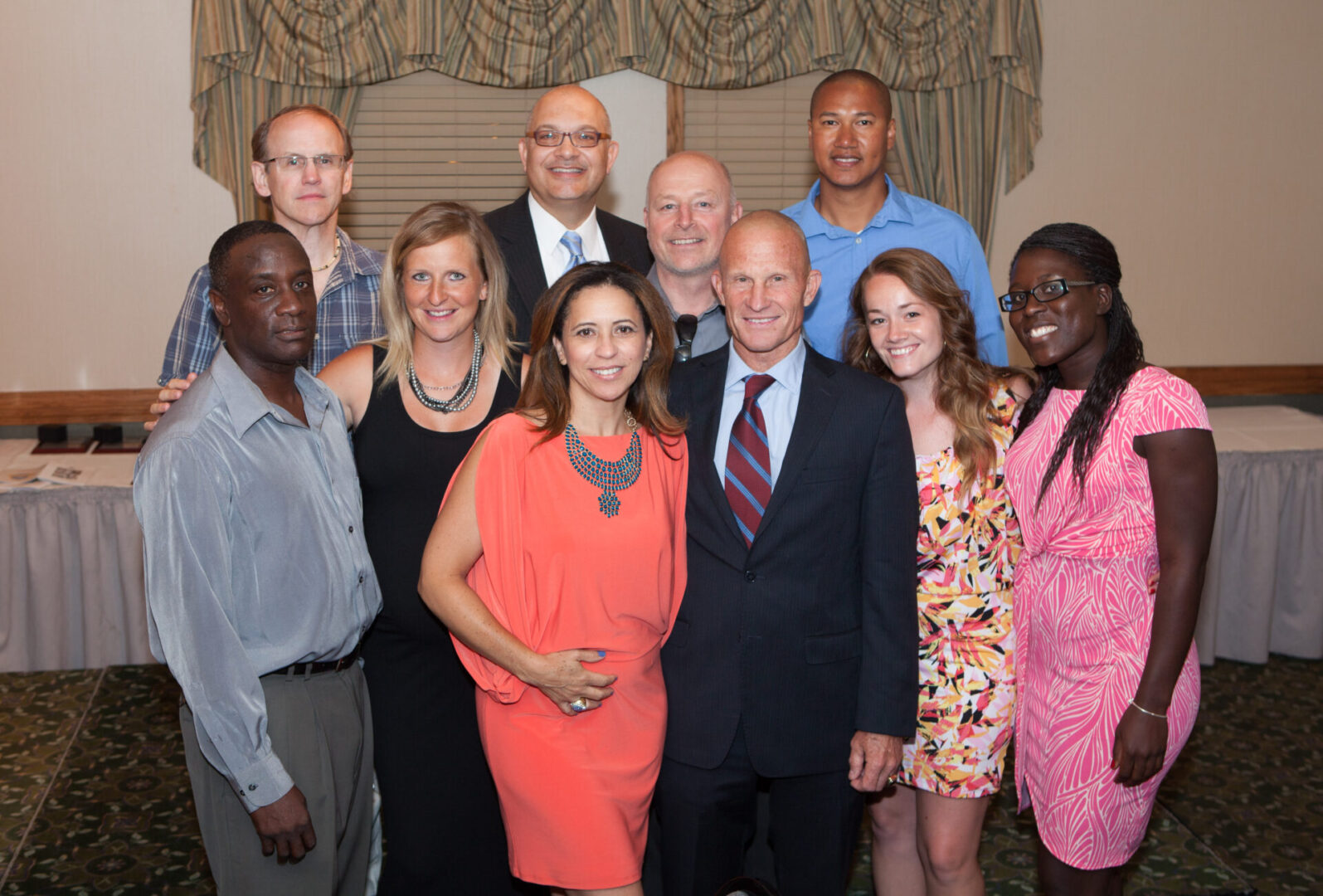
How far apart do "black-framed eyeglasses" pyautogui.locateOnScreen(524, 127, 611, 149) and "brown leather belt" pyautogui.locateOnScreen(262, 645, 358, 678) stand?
1.69 metres

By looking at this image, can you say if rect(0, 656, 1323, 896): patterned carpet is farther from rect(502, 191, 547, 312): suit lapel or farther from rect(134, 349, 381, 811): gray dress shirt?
rect(502, 191, 547, 312): suit lapel

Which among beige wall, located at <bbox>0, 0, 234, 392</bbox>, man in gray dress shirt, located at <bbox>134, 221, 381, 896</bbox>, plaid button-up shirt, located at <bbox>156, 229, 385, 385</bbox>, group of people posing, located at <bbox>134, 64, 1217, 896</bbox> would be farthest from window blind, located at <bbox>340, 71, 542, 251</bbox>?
man in gray dress shirt, located at <bbox>134, 221, 381, 896</bbox>

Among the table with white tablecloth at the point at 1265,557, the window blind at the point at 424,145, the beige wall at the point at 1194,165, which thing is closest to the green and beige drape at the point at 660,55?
the window blind at the point at 424,145

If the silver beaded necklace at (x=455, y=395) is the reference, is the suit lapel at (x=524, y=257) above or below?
above

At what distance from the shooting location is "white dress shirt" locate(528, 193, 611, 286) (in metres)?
3.24

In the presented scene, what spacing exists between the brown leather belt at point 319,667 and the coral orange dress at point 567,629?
0.90ft

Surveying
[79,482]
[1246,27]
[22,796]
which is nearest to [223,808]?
[22,796]

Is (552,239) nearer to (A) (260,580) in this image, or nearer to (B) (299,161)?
(B) (299,161)

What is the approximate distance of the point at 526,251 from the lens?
3.22 m

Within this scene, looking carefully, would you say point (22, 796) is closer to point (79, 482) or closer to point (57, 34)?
point (79, 482)

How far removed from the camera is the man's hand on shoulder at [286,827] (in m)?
2.01

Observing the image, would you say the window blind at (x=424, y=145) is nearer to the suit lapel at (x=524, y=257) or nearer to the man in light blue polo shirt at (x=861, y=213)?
the suit lapel at (x=524, y=257)

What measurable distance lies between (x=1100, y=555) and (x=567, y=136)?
76.0 inches

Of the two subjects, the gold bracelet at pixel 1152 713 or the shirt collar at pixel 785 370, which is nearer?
the gold bracelet at pixel 1152 713
